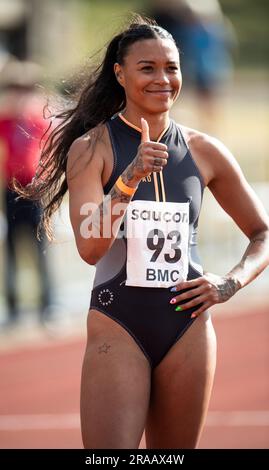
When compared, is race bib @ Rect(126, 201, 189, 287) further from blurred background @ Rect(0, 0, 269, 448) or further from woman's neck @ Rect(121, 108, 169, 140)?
blurred background @ Rect(0, 0, 269, 448)

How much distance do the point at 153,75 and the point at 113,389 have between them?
112cm

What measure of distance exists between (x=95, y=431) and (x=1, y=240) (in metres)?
8.17

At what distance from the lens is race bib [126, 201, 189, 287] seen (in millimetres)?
4062

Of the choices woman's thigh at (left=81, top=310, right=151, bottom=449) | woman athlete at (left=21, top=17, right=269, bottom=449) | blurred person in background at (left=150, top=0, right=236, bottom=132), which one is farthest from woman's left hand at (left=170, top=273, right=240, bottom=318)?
blurred person in background at (left=150, top=0, right=236, bottom=132)

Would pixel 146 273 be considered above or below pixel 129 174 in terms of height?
below

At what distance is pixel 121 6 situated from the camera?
28.8m

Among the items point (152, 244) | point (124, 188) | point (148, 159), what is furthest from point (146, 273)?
point (148, 159)

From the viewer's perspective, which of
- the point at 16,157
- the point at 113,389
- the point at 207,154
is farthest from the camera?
the point at 16,157

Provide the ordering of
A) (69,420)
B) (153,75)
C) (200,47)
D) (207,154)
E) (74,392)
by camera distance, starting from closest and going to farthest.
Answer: (153,75)
(207,154)
(69,420)
(74,392)
(200,47)

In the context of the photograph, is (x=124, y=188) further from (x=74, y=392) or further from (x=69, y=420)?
(x=74, y=392)

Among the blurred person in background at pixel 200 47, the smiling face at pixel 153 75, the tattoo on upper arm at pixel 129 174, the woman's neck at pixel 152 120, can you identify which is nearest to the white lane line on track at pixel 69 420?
the woman's neck at pixel 152 120

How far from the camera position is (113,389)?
3.94 metres

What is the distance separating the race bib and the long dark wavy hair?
43 cm

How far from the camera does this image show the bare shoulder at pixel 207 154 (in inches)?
168
